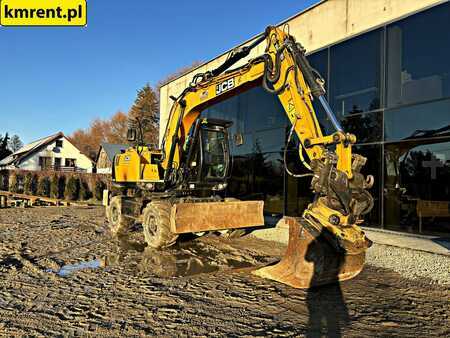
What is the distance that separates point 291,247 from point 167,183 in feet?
14.4

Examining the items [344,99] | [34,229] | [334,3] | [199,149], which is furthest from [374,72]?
[34,229]

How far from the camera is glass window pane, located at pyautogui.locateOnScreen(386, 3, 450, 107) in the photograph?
28.2 ft

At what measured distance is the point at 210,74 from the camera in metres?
8.29

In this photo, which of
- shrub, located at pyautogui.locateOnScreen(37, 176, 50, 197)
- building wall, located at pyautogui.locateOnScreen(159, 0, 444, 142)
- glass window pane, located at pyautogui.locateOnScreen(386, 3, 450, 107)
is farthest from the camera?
shrub, located at pyautogui.locateOnScreen(37, 176, 50, 197)

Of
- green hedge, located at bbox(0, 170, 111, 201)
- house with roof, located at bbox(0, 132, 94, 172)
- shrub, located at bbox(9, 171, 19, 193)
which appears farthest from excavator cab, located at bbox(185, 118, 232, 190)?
house with roof, located at bbox(0, 132, 94, 172)

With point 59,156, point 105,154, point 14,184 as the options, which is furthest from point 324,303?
point 59,156

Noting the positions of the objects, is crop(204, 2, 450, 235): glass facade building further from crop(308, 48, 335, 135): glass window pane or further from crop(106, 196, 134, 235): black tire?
crop(106, 196, 134, 235): black tire

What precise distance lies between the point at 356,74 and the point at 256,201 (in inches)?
203

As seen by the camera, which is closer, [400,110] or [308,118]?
[308,118]

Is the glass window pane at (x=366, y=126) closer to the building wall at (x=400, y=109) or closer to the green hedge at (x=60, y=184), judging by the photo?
the building wall at (x=400, y=109)

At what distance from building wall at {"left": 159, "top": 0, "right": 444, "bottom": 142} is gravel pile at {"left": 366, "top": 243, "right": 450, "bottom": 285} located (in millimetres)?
5967

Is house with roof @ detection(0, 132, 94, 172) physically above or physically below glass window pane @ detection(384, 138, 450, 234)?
above

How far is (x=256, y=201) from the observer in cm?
838

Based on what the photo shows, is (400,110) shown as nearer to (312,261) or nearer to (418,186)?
(418,186)
